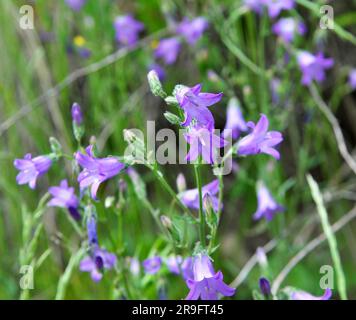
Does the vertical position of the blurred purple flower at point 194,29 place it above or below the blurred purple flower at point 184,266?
above

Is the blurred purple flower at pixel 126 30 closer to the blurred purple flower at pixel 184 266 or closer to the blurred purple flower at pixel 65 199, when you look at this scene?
the blurred purple flower at pixel 65 199

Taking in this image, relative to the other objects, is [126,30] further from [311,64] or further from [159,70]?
[311,64]

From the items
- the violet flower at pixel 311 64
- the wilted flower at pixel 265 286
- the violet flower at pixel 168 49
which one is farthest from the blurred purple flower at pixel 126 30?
the wilted flower at pixel 265 286

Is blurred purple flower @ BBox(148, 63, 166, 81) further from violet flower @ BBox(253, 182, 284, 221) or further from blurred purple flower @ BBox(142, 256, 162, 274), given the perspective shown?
blurred purple flower @ BBox(142, 256, 162, 274)

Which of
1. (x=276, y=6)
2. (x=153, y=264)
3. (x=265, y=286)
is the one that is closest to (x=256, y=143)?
(x=265, y=286)

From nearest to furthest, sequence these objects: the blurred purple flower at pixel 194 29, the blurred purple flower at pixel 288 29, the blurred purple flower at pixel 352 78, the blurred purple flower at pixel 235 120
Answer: the blurred purple flower at pixel 235 120
the blurred purple flower at pixel 288 29
the blurred purple flower at pixel 194 29
the blurred purple flower at pixel 352 78
